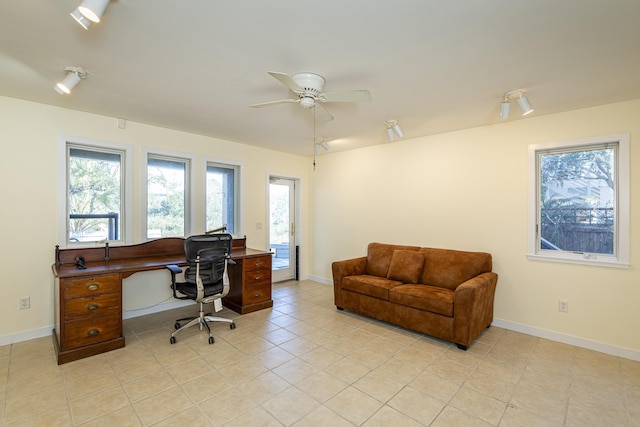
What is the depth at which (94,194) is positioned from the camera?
3537mm

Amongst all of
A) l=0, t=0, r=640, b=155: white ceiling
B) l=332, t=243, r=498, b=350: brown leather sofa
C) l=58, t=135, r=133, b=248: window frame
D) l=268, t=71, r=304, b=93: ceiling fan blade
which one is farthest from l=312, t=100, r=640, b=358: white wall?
l=58, t=135, r=133, b=248: window frame

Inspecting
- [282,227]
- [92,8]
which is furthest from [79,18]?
[282,227]

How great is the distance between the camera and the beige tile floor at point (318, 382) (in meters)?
1.97

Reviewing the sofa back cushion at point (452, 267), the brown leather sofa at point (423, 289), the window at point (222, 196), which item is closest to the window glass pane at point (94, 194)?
the window at point (222, 196)

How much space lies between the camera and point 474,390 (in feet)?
7.49

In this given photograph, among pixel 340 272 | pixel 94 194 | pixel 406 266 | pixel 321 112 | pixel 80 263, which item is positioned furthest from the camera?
pixel 340 272

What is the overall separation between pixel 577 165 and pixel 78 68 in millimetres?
4921

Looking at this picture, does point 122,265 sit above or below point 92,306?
above

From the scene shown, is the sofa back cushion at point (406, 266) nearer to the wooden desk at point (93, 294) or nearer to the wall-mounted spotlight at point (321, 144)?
the wall-mounted spotlight at point (321, 144)

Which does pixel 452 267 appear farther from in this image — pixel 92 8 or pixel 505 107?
pixel 92 8

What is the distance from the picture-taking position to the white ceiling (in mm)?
1666

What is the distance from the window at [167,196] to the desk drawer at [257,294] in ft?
4.21

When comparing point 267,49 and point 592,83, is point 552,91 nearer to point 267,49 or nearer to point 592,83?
point 592,83

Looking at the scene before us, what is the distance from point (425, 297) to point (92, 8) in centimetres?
345
